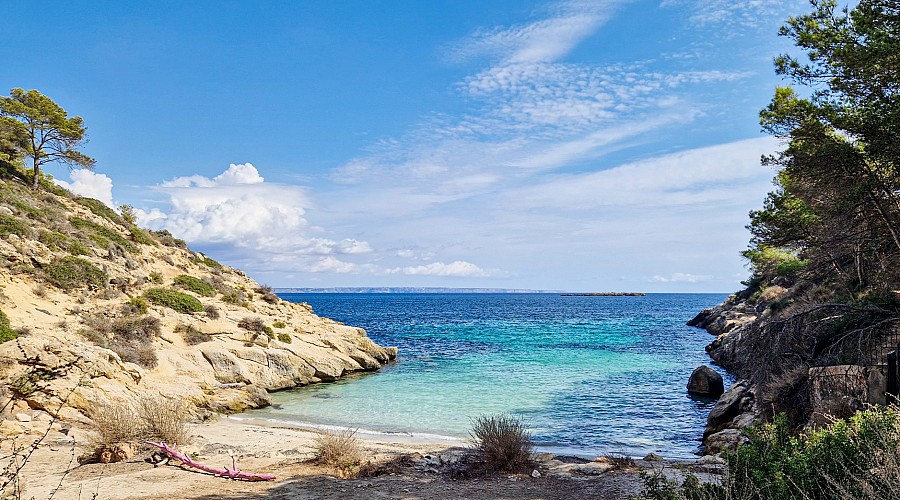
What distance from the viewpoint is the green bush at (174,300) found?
23.7 m

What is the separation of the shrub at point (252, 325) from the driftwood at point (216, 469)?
15312mm

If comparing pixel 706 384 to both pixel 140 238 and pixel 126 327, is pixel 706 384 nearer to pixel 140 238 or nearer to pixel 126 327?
pixel 126 327

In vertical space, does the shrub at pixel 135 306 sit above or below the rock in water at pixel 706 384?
above

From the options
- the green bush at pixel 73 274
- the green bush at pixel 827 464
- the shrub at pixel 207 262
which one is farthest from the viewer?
the shrub at pixel 207 262

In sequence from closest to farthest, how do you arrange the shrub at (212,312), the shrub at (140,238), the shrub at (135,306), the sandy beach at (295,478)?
1. the sandy beach at (295,478)
2. the shrub at (135,306)
3. the shrub at (212,312)
4. the shrub at (140,238)

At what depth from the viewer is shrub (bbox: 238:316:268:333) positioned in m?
24.8

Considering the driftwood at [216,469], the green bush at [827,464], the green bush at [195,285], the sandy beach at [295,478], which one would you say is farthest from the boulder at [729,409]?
the green bush at [195,285]

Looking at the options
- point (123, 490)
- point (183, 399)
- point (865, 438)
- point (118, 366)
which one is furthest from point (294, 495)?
point (118, 366)

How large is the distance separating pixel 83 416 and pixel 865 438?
15.2 meters

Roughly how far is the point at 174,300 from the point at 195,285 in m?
4.21

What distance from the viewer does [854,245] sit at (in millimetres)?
12688

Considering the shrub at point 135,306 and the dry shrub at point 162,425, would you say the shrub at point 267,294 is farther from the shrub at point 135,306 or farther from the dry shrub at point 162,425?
the dry shrub at point 162,425

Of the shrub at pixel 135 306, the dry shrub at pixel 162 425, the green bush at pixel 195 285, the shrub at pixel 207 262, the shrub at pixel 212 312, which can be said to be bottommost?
the dry shrub at pixel 162 425

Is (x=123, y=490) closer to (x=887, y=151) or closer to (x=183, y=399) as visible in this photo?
(x=183, y=399)
